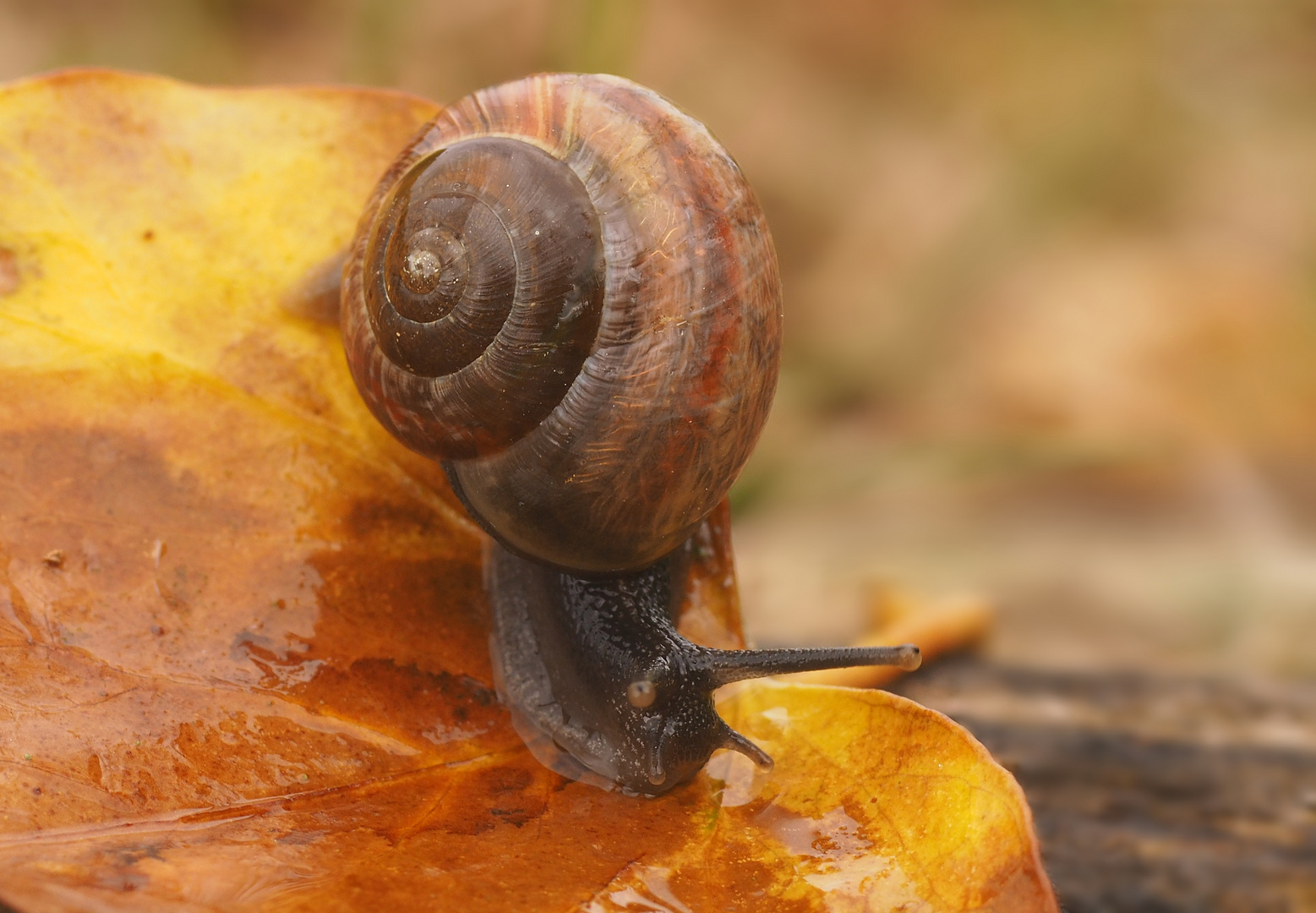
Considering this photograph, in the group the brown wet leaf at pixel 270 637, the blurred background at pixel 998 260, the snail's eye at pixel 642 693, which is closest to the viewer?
the brown wet leaf at pixel 270 637

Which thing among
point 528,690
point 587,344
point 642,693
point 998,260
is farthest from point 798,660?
point 998,260

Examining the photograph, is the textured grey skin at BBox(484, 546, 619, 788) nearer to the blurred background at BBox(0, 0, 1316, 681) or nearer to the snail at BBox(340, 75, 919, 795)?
the snail at BBox(340, 75, 919, 795)

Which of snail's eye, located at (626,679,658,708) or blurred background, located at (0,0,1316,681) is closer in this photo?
snail's eye, located at (626,679,658,708)

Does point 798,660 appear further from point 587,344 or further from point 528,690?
point 587,344

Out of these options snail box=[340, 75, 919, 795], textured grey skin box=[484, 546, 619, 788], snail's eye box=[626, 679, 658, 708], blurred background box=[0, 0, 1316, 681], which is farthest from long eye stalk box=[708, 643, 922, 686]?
blurred background box=[0, 0, 1316, 681]

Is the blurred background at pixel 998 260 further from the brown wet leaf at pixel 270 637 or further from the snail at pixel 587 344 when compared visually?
the brown wet leaf at pixel 270 637


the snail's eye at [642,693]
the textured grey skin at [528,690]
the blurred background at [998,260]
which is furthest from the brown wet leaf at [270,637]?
the blurred background at [998,260]

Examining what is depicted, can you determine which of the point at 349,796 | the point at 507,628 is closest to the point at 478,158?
the point at 507,628
